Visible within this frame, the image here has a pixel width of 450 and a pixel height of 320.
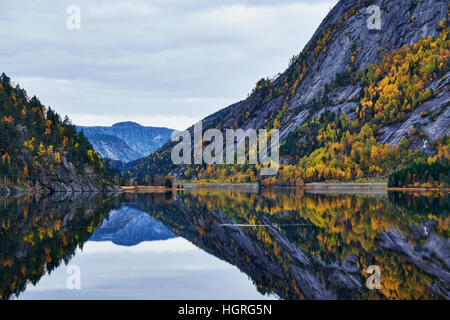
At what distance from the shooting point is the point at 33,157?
Answer: 169 metres

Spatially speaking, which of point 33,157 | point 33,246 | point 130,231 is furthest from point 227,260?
point 33,157

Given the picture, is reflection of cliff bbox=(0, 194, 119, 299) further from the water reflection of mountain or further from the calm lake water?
the water reflection of mountain

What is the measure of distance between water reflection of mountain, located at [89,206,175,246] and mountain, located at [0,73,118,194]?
9589 centimetres

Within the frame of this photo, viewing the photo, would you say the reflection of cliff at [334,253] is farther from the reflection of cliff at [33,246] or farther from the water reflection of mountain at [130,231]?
the reflection of cliff at [33,246]

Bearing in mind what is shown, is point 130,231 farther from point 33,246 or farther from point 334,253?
point 334,253

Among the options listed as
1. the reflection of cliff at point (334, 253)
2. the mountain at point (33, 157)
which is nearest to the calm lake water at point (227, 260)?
the reflection of cliff at point (334, 253)

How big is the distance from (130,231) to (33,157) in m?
130

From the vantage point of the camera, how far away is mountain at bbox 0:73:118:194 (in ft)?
511

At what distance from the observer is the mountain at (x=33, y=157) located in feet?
511

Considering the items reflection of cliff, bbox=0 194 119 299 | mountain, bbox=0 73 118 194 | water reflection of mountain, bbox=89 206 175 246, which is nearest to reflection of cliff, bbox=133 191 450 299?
water reflection of mountain, bbox=89 206 175 246

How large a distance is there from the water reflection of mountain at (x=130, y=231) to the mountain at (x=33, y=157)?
Answer: 315ft

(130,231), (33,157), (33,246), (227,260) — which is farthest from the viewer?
(33,157)
